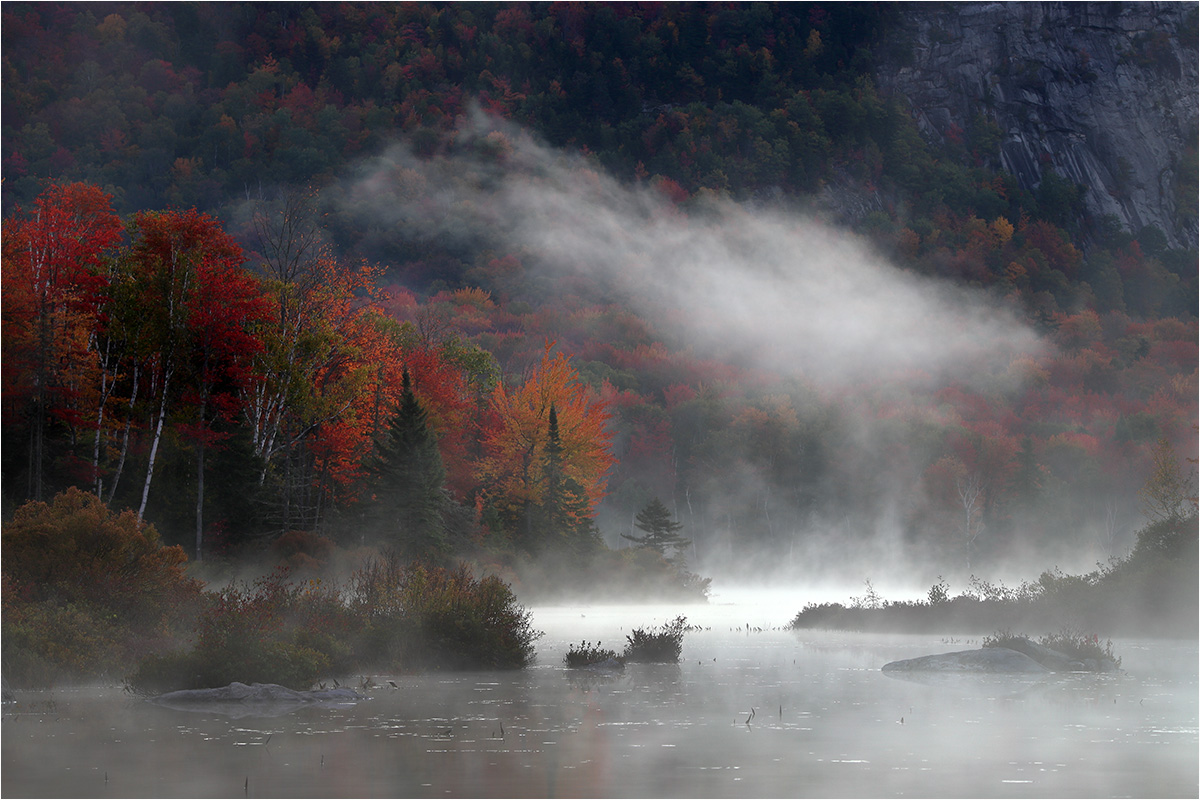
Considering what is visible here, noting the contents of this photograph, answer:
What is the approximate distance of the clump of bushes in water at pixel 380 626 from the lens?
21500 mm

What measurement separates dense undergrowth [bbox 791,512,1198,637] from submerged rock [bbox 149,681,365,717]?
2458cm

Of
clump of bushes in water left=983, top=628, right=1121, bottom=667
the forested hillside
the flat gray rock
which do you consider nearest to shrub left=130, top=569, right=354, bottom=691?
the flat gray rock

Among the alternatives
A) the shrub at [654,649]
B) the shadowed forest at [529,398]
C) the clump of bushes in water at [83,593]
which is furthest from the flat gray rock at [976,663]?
the shadowed forest at [529,398]

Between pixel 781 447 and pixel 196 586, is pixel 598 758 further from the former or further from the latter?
pixel 781 447

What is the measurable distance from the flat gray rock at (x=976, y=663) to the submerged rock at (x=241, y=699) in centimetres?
1245

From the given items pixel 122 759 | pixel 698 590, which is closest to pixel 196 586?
pixel 122 759

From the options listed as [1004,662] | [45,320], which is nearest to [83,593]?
[45,320]

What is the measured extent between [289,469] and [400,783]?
3137 cm

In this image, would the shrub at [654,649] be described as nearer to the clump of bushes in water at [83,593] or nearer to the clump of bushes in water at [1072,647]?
the clump of bushes in water at [1072,647]

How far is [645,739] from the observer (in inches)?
643

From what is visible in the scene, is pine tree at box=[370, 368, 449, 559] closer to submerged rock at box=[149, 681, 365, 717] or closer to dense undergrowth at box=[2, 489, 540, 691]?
dense undergrowth at box=[2, 489, 540, 691]

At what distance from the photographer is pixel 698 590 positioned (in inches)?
2672

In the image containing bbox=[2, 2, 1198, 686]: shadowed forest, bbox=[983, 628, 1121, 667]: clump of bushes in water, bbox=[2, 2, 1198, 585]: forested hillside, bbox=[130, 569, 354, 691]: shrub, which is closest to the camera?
bbox=[130, 569, 354, 691]: shrub

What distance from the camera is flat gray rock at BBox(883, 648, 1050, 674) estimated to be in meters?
25.2
